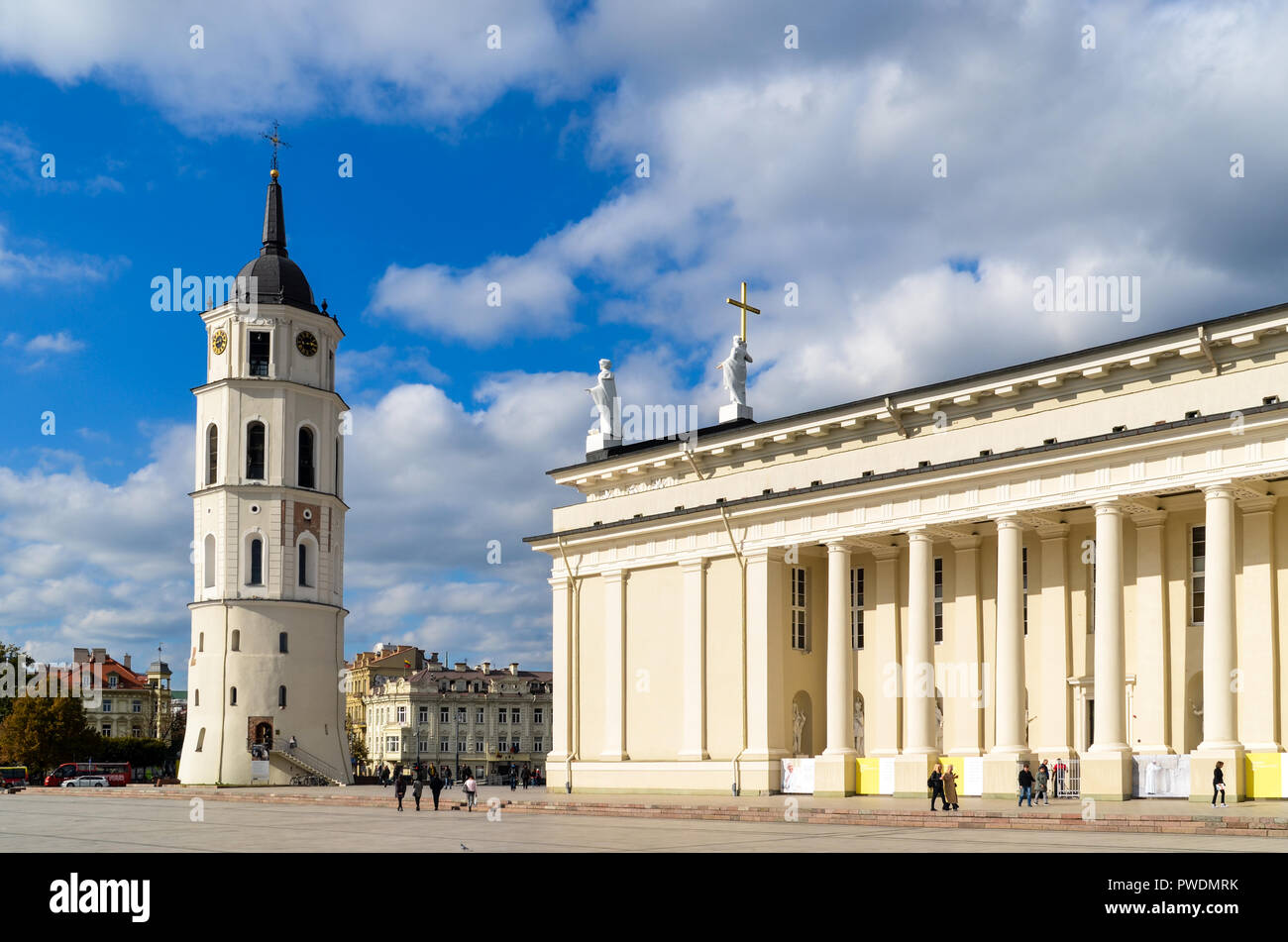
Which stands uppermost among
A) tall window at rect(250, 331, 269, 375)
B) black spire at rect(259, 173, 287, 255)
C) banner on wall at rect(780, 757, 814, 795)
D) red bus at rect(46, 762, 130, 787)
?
black spire at rect(259, 173, 287, 255)

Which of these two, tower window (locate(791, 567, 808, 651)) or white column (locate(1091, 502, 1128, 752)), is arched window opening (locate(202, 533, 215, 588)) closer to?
tower window (locate(791, 567, 808, 651))

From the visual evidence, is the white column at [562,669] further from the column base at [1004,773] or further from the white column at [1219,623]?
the white column at [1219,623]

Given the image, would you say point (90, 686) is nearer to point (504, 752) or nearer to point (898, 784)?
point (504, 752)

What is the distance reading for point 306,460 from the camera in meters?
78.8

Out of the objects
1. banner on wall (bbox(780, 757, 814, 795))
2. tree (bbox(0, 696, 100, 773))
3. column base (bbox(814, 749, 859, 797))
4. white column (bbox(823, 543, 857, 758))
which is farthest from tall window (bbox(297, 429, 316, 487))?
column base (bbox(814, 749, 859, 797))

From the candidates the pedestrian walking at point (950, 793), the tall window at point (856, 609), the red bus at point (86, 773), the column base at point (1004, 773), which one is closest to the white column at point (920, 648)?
the column base at point (1004, 773)

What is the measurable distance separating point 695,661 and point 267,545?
1443 inches

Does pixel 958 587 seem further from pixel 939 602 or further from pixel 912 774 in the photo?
pixel 912 774

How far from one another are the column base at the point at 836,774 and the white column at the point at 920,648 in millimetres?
2001

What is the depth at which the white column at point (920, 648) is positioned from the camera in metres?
39.7

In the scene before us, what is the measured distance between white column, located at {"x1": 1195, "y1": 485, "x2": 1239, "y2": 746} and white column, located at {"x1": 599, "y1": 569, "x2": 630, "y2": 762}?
2190 cm

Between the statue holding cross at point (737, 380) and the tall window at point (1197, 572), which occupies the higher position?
the statue holding cross at point (737, 380)

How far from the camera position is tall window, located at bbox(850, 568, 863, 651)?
45.9 meters
